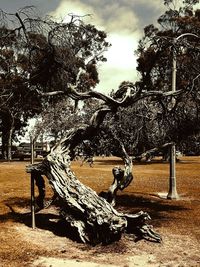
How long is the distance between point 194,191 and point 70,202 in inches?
432

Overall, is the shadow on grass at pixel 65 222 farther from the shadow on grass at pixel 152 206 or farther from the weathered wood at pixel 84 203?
the weathered wood at pixel 84 203

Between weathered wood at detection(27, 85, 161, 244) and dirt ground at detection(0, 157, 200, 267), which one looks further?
weathered wood at detection(27, 85, 161, 244)

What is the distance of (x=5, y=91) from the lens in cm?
1380

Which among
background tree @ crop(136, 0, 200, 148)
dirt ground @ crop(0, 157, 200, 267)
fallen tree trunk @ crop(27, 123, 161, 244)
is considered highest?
background tree @ crop(136, 0, 200, 148)

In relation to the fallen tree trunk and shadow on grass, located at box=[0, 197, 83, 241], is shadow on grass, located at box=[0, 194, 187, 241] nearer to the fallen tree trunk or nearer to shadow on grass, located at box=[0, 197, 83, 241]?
shadow on grass, located at box=[0, 197, 83, 241]

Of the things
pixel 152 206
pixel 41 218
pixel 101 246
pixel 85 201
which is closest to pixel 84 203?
pixel 85 201

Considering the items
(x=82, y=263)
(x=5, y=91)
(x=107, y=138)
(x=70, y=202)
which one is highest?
(x=5, y=91)

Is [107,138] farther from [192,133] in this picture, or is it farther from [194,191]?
[194,191]

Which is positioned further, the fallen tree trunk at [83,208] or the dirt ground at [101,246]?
the fallen tree trunk at [83,208]

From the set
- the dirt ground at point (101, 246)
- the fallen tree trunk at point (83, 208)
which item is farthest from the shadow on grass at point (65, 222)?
the fallen tree trunk at point (83, 208)

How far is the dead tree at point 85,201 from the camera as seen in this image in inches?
428

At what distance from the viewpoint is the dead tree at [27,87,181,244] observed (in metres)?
10.9

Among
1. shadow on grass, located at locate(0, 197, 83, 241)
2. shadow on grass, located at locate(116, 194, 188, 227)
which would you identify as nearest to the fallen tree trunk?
shadow on grass, located at locate(0, 197, 83, 241)

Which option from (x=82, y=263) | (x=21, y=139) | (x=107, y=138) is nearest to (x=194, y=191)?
(x=107, y=138)
